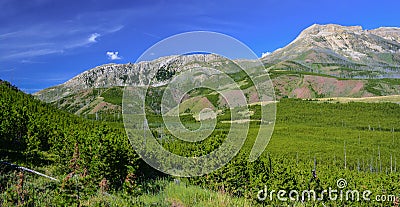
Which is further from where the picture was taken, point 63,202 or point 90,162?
point 90,162

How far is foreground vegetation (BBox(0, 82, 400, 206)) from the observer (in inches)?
478

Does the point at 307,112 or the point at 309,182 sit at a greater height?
the point at 307,112

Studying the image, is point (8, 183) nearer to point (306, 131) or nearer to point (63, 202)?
point (63, 202)

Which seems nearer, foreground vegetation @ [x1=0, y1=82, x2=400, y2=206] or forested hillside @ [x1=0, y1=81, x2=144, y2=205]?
forested hillside @ [x1=0, y1=81, x2=144, y2=205]

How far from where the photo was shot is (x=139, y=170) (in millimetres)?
27500

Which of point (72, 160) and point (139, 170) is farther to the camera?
point (139, 170)

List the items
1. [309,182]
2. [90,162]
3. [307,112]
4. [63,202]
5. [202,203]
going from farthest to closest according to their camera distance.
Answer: [307,112], [309,182], [90,162], [202,203], [63,202]

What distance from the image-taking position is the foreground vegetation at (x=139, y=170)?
12141 mm

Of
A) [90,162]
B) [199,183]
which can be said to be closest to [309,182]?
[199,183]

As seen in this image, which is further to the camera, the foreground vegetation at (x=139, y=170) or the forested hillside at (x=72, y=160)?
the foreground vegetation at (x=139, y=170)

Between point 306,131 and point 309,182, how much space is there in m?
109

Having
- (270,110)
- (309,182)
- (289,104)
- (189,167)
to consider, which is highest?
(289,104)

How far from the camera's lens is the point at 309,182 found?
30203mm

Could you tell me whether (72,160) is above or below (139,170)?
above
